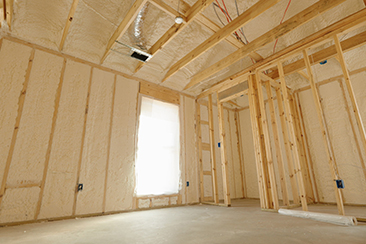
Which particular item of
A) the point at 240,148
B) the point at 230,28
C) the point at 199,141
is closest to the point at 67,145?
the point at 199,141

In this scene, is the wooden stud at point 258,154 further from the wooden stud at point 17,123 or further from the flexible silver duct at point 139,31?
the wooden stud at point 17,123

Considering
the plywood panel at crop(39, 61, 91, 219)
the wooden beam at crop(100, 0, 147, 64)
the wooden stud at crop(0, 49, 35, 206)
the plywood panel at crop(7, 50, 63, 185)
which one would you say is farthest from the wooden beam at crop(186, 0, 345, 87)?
the wooden stud at crop(0, 49, 35, 206)

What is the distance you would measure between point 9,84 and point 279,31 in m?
4.61

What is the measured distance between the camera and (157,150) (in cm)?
419

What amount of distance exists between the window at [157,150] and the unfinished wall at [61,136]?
197mm

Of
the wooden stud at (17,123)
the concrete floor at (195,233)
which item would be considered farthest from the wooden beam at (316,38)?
the wooden stud at (17,123)

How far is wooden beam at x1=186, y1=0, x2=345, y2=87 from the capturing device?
2.66 m

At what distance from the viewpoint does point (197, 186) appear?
4.79 metres

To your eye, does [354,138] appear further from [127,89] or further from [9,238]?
[9,238]

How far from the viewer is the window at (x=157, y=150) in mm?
3906

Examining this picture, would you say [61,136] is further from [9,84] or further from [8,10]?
[8,10]

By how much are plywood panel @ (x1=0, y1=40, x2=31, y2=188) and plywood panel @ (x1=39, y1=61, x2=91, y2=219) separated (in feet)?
1.90

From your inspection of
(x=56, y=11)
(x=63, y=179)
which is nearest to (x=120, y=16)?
(x=56, y=11)

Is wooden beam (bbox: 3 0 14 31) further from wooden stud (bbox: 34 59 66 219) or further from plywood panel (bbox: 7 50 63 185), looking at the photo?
wooden stud (bbox: 34 59 66 219)
